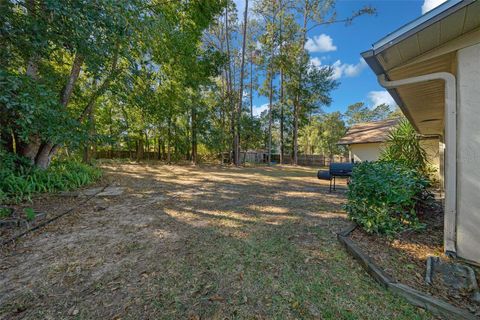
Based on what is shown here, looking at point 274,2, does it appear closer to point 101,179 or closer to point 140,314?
point 101,179

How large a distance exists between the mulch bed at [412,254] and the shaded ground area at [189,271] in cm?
30

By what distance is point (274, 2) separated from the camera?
612 inches

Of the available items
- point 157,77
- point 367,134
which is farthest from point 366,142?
point 157,77

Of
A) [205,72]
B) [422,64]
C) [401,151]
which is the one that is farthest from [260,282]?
[205,72]

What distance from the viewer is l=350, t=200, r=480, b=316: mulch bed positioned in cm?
169

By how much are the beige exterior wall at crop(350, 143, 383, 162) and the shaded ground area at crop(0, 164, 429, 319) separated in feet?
31.3

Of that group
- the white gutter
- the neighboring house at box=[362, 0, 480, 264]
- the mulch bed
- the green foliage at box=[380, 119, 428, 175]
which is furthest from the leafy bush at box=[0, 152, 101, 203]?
the green foliage at box=[380, 119, 428, 175]

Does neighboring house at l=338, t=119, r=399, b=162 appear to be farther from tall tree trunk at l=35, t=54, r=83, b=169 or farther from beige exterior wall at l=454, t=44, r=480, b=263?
tall tree trunk at l=35, t=54, r=83, b=169

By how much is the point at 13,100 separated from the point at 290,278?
12.3 feet

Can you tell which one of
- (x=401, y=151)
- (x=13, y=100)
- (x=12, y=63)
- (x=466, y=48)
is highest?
(x=12, y=63)

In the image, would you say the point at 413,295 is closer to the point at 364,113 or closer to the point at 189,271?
the point at 189,271

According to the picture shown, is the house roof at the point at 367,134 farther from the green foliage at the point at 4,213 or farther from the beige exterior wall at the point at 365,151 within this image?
the green foliage at the point at 4,213

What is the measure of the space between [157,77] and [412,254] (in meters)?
10.9

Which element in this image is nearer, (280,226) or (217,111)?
(280,226)
